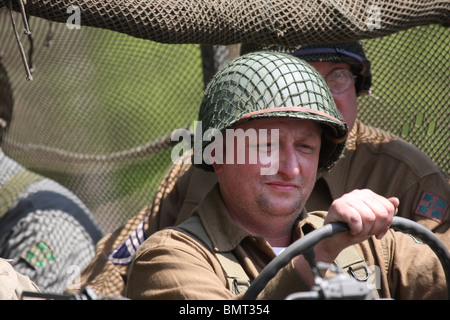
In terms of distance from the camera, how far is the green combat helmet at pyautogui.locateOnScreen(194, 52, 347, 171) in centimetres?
261

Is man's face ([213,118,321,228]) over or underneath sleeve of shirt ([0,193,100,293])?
over

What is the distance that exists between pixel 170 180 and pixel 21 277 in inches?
50.2

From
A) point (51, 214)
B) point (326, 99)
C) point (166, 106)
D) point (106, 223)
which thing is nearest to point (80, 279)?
point (51, 214)

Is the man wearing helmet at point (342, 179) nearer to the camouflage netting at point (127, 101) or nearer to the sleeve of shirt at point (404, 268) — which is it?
the camouflage netting at point (127, 101)

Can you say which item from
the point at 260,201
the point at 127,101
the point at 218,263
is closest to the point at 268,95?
the point at 260,201

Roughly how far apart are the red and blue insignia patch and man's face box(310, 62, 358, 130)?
51 cm

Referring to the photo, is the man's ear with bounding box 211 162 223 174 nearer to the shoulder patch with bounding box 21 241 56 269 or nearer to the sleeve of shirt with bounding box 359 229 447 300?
the sleeve of shirt with bounding box 359 229 447 300

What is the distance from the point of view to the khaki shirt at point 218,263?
2430 millimetres

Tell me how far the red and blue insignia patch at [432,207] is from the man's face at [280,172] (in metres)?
0.96

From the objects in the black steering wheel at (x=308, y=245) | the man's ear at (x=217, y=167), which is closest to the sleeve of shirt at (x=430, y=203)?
the man's ear at (x=217, y=167)

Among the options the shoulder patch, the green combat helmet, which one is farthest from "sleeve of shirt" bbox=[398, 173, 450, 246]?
the shoulder patch

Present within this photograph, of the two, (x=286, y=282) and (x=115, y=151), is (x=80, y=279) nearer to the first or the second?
Result: (x=115, y=151)

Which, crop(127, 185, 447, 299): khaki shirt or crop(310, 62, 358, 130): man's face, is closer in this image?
crop(127, 185, 447, 299): khaki shirt
